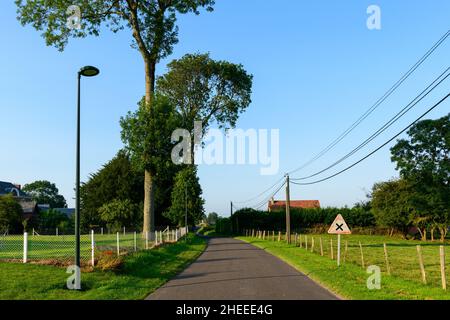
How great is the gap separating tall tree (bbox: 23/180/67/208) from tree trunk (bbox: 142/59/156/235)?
11352 centimetres

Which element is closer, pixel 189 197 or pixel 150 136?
pixel 150 136

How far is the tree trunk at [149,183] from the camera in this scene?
29.4 metres

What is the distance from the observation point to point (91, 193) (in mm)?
64125

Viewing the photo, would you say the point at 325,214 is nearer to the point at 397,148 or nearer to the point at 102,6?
the point at 397,148

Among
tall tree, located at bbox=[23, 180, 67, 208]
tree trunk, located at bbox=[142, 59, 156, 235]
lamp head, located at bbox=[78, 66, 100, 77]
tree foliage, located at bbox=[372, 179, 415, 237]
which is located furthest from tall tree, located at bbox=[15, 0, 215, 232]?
tall tree, located at bbox=[23, 180, 67, 208]

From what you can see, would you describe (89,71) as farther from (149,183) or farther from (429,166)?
(429,166)

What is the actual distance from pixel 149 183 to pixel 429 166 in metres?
32.3

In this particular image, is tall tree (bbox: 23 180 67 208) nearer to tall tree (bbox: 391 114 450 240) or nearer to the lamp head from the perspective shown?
tall tree (bbox: 391 114 450 240)

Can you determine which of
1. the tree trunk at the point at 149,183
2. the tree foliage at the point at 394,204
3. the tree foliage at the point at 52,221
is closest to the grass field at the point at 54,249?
the tree trunk at the point at 149,183

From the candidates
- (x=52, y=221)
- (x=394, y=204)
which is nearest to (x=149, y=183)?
(x=394, y=204)

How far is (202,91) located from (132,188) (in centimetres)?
2087

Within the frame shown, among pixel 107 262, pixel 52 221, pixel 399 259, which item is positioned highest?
pixel 107 262

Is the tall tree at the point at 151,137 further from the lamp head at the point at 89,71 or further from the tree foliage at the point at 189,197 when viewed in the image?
the tree foliage at the point at 189,197

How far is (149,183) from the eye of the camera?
30734 mm
